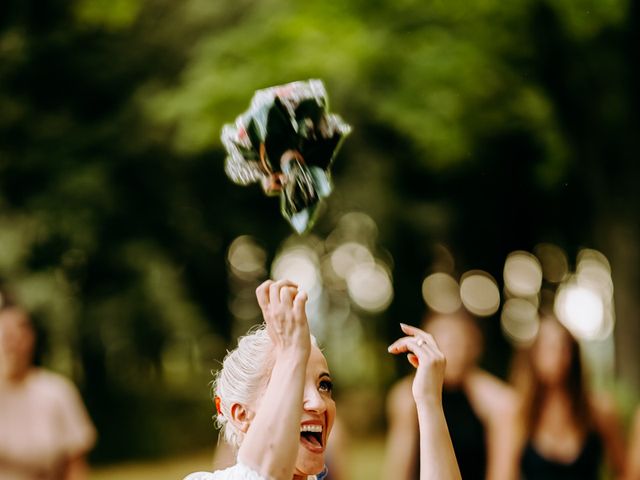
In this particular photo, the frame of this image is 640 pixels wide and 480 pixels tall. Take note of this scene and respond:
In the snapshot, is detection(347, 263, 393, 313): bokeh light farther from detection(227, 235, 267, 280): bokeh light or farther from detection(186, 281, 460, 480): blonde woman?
detection(186, 281, 460, 480): blonde woman

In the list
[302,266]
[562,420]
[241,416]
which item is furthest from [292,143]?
[302,266]

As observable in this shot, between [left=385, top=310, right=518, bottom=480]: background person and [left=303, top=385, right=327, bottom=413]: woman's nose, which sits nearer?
[left=303, top=385, right=327, bottom=413]: woman's nose

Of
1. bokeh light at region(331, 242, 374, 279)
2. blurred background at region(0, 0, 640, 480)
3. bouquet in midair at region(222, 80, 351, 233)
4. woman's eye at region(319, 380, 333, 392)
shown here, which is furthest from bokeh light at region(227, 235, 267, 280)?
woman's eye at region(319, 380, 333, 392)

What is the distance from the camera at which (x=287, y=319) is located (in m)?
2.28

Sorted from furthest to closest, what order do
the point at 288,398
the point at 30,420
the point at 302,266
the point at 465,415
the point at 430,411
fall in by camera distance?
the point at 302,266, the point at 465,415, the point at 30,420, the point at 430,411, the point at 288,398

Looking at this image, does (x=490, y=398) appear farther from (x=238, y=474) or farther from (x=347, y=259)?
(x=347, y=259)

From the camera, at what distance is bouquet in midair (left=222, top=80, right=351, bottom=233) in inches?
104

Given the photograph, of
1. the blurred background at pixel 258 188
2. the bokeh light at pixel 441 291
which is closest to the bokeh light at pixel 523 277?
the blurred background at pixel 258 188

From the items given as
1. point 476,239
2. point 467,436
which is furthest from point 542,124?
point 467,436

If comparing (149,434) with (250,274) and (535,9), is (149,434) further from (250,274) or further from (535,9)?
(535,9)

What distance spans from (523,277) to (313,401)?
78.7 ft

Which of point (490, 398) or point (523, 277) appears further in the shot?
point (523, 277)

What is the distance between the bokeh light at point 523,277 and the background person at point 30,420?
1920 centimetres

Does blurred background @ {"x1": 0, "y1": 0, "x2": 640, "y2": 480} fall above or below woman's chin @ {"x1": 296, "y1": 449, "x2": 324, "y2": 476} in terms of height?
above
